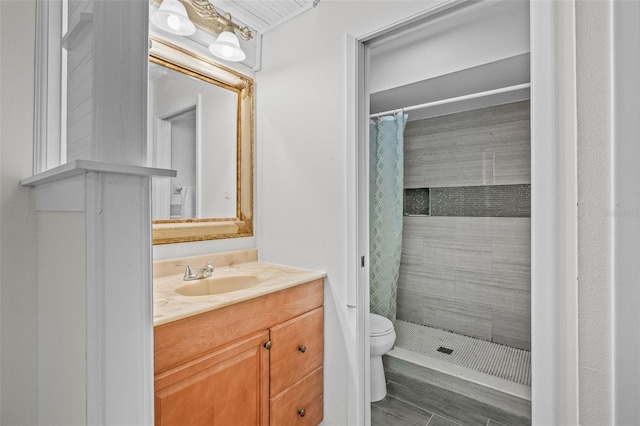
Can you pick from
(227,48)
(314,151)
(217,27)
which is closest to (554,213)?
(314,151)

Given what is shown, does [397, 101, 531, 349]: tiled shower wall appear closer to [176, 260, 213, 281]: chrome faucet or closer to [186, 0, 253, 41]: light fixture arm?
[186, 0, 253, 41]: light fixture arm

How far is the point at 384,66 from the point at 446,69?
418 mm

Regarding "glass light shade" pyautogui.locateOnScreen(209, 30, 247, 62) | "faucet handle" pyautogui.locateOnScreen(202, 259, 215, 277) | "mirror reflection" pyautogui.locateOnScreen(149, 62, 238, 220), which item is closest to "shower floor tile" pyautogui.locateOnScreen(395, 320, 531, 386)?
"faucet handle" pyautogui.locateOnScreen(202, 259, 215, 277)

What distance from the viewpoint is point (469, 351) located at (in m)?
2.24

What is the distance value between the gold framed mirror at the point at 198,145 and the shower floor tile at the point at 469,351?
5.00ft

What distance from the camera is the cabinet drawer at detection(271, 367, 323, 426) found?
4.34ft

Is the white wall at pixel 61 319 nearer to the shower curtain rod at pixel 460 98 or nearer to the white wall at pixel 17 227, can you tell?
the white wall at pixel 17 227

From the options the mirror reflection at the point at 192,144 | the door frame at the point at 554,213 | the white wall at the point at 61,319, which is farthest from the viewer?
the mirror reflection at the point at 192,144

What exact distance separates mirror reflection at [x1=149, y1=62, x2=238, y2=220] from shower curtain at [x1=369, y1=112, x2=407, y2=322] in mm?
1144

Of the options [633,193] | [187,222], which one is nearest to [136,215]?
[187,222]

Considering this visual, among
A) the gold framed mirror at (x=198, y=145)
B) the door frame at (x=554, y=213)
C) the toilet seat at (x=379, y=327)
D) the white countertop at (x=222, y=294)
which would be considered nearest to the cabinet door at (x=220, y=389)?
the white countertop at (x=222, y=294)

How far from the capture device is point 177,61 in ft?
5.06

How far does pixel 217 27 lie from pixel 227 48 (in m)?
0.12

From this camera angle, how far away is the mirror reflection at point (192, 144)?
151 cm
